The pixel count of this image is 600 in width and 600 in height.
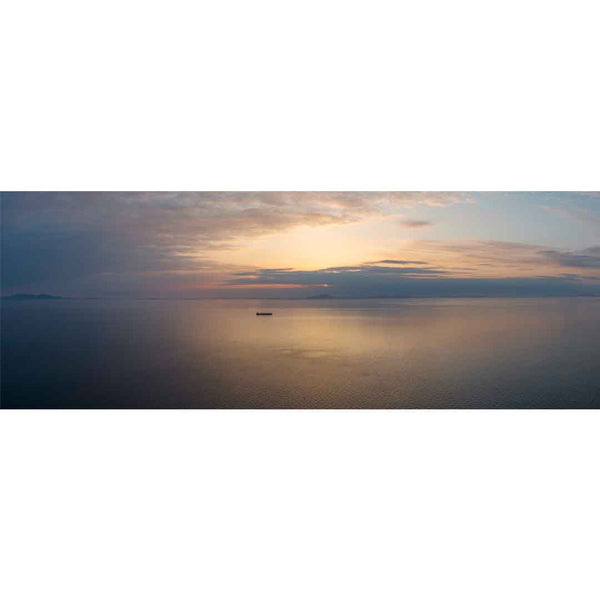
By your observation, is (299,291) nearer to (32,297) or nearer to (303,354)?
(303,354)

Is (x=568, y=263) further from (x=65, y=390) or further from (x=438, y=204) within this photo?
(x=65, y=390)

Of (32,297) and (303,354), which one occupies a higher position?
(32,297)

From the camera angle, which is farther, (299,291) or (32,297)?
(299,291)

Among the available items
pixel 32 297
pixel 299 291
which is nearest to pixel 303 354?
pixel 299 291

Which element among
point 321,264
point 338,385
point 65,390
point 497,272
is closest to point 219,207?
point 321,264
